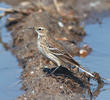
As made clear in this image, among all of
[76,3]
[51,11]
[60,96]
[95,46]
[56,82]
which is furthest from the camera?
[76,3]

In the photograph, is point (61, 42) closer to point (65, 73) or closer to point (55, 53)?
point (65, 73)

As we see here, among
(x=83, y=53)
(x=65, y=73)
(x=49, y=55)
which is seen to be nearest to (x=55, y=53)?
(x=49, y=55)

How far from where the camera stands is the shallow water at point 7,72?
7934 mm

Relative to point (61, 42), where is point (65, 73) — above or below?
below

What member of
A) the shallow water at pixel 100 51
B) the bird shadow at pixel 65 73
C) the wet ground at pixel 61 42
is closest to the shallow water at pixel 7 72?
the wet ground at pixel 61 42

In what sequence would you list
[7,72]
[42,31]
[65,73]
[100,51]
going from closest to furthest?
[65,73], [42,31], [7,72], [100,51]

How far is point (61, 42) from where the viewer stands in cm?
1022

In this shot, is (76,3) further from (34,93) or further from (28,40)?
(34,93)

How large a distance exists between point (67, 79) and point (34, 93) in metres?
0.91

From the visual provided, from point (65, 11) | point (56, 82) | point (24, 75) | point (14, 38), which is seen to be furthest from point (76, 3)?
point (56, 82)

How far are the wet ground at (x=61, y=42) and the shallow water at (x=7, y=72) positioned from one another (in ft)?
0.56

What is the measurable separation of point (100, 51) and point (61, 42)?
1.12m

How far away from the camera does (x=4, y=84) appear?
8.42 meters

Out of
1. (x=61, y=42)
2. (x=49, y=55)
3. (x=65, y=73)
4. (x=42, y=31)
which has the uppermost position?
(x=61, y=42)
